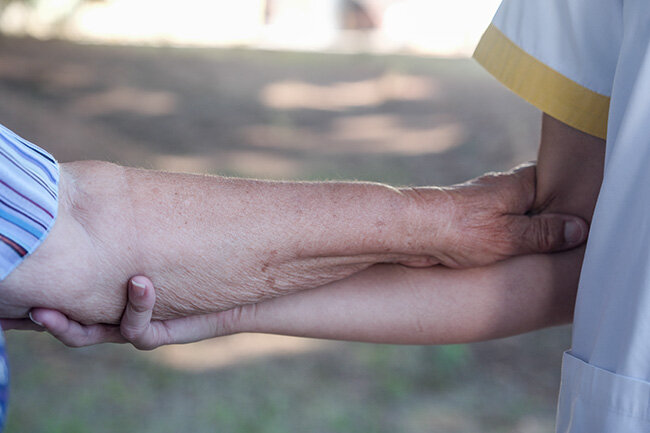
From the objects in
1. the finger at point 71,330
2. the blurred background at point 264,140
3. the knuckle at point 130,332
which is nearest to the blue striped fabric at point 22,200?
the finger at point 71,330

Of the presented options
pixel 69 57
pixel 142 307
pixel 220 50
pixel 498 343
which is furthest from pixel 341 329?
pixel 220 50

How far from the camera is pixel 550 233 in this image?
130cm

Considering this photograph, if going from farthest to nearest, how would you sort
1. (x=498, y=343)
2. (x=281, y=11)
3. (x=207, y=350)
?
(x=281, y=11) → (x=498, y=343) → (x=207, y=350)

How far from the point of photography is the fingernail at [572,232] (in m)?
1.30

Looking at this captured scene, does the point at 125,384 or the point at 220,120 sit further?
the point at 220,120

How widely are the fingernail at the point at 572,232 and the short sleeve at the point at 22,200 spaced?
0.91 meters

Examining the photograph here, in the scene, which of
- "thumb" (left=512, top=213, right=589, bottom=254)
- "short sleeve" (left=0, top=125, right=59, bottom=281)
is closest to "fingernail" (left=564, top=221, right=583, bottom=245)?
"thumb" (left=512, top=213, right=589, bottom=254)

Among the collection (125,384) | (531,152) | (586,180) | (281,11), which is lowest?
(125,384)

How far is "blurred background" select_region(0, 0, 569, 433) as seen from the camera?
2680 mm

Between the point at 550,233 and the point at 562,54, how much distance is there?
1.18 ft

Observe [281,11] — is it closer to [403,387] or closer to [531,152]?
[531,152]

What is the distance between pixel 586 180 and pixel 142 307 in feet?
2.73

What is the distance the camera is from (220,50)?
27.7ft

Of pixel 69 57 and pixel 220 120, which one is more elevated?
pixel 69 57
